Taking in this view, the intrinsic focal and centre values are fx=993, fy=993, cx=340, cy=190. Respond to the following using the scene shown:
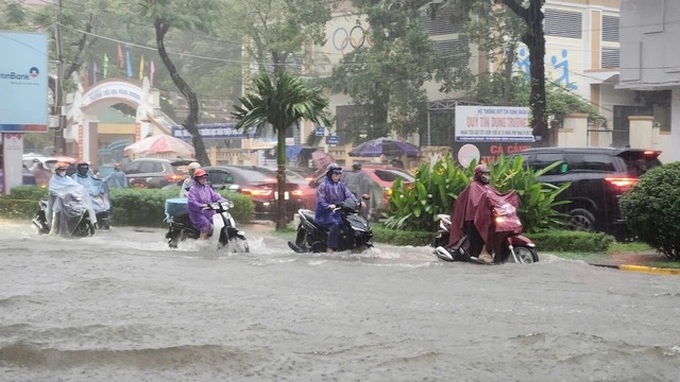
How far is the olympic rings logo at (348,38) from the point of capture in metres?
40.7

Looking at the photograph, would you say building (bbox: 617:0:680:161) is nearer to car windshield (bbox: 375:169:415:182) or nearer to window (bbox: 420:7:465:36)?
car windshield (bbox: 375:169:415:182)

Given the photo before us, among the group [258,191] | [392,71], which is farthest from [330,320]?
[392,71]

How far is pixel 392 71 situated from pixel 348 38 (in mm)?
5461

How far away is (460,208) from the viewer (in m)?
14.2

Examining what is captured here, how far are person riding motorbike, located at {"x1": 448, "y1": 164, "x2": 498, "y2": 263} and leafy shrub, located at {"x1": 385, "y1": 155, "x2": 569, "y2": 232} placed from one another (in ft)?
7.25

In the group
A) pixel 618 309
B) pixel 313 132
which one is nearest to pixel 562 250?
pixel 618 309

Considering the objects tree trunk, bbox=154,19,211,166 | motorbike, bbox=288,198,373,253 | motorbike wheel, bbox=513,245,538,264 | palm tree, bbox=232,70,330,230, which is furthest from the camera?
tree trunk, bbox=154,19,211,166

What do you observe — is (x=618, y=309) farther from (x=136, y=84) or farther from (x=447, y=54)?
(x=136, y=84)

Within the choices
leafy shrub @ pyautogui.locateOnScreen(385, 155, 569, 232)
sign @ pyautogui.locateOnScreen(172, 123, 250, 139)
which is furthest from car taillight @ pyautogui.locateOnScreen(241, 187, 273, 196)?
sign @ pyautogui.locateOnScreen(172, 123, 250, 139)

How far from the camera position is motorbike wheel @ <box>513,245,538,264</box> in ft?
45.0

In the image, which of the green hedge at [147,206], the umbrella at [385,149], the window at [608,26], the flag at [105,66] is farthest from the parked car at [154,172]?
the flag at [105,66]

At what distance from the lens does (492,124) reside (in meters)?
25.7

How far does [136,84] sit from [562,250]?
1381 inches

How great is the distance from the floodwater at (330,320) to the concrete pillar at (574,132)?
21341 millimetres
